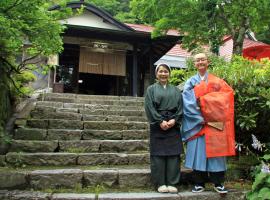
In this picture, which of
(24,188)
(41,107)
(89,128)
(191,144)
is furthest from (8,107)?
(191,144)

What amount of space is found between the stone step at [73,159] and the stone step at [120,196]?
0.88m

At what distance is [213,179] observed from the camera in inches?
169

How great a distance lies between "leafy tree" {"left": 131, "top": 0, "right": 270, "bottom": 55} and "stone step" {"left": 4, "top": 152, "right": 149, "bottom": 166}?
22.7ft

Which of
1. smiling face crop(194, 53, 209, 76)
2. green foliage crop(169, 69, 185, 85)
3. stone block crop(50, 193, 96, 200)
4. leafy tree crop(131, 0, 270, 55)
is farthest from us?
leafy tree crop(131, 0, 270, 55)

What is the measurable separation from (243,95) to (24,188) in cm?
335

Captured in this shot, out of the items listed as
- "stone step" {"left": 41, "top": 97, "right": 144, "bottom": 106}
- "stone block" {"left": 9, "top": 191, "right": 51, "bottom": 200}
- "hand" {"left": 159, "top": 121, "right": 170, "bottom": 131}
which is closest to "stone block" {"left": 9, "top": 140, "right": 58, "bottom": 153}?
"stone block" {"left": 9, "top": 191, "right": 51, "bottom": 200}

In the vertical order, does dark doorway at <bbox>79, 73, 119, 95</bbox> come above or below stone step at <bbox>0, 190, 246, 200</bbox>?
above

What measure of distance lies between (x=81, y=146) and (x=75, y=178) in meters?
1.22

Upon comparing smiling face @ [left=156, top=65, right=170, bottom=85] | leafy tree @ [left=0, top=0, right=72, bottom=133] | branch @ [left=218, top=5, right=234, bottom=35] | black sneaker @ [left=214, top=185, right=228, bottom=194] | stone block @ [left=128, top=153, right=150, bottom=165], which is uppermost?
branch @ [left=218, top=5, right=234, bottom=35]

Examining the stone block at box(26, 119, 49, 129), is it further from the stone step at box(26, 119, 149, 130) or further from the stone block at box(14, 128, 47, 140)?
the stone block at box(14, 128, 47, 140)

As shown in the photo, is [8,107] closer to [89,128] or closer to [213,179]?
[89,128]

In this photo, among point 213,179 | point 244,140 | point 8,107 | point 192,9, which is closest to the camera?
point 213,179

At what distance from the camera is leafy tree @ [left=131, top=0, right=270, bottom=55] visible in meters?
10.8

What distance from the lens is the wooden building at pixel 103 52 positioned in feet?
41.3
